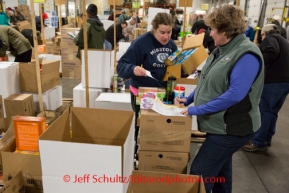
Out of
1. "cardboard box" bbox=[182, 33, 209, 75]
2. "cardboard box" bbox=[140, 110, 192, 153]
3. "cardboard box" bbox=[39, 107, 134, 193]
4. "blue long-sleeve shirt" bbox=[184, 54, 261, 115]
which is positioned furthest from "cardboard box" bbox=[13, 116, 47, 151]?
"cardboard box" bbox=[182, 33, 209, 75]

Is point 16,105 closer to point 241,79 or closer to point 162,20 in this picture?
point 162,20

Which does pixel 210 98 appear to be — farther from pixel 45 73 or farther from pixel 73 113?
pixel 45 73

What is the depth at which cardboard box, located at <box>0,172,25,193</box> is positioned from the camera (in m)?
1.36

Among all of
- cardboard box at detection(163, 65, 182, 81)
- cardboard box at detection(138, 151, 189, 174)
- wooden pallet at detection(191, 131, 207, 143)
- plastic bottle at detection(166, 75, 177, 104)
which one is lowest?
wooden pallet at detection(191, 131, 207, 143)

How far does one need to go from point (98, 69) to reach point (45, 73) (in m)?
0.67

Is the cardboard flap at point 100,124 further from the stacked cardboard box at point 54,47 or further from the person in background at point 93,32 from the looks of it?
the stacked cardboard box at point 54,47

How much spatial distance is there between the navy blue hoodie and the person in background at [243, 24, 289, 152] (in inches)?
45.4

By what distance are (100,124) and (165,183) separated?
0.48 m

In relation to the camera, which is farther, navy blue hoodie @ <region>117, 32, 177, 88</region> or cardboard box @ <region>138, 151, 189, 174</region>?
navy blue hoodie @ <region>117, 32, 177, 88</region>

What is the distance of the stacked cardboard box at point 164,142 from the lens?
1.61 metres

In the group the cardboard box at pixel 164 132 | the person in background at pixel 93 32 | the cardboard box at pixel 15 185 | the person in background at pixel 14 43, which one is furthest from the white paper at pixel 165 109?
the person in background at pixel 93 32

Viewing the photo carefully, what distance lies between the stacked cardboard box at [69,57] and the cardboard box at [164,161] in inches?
167

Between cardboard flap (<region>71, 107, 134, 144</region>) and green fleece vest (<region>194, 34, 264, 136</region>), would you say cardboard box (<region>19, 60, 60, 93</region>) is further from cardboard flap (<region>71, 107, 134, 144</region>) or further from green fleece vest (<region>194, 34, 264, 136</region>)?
green fleece vest (<region>194, 34, 264, 136</region>)

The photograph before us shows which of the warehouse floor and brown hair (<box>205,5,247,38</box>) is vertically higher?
brown hair (<box>205,5,247,38</box>)
